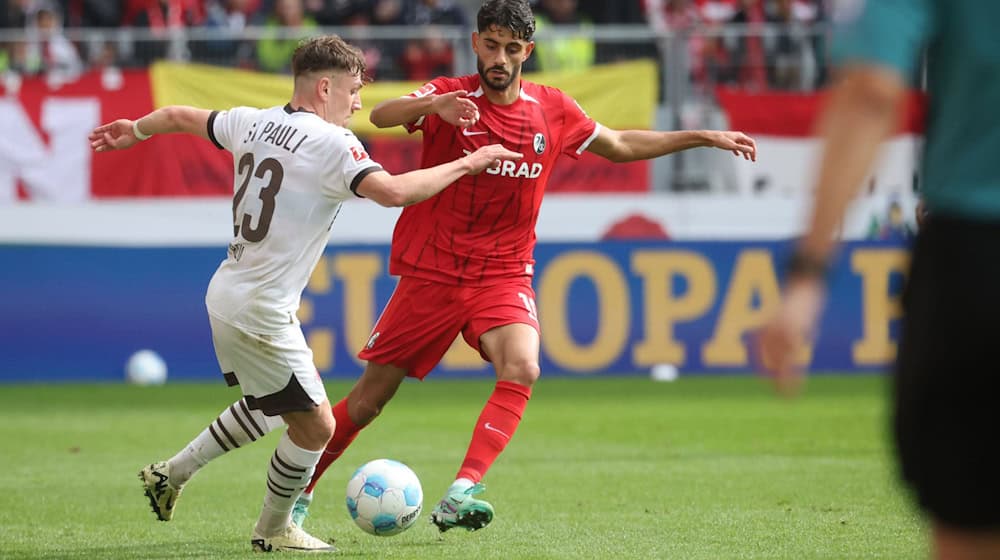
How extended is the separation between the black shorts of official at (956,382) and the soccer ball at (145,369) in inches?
528

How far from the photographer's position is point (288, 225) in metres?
6.09

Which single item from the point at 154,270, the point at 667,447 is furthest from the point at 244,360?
the point at 154,270

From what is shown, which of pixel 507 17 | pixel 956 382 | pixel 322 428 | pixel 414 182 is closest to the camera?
pixel 956 382

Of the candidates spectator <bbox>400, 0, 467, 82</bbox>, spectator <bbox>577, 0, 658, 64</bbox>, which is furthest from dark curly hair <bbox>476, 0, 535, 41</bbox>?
spectator <bbox>577, 0, 658, 64</bbox>

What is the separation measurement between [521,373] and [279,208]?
1.39 meters

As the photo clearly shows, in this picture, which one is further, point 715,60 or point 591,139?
point 715,60

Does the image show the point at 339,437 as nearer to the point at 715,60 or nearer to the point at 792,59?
the point at 715,60

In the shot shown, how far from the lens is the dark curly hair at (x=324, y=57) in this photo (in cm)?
614

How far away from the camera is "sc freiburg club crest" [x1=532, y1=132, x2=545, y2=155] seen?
7.18 metres

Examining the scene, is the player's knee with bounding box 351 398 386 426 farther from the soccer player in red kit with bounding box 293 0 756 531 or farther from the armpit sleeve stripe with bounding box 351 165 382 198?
the armpit sleeve stripe with bounding box 351 165 382 198

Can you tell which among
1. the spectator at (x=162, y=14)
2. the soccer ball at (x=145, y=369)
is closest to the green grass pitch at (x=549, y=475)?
the soccer ball at (x=145, y=369)

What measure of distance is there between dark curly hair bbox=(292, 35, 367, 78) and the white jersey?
19cm

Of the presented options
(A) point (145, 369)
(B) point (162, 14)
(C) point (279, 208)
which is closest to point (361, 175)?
(C) point (279, 208)

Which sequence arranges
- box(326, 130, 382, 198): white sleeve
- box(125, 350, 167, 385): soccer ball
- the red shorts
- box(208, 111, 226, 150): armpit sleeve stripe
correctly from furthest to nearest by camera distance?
box(125, 350, 167, 385): soccer ball < the red shorts < box(208, 111, 226, 150): armpit sleeve stripe < box(326, 130, 382, 198): white sleeve
